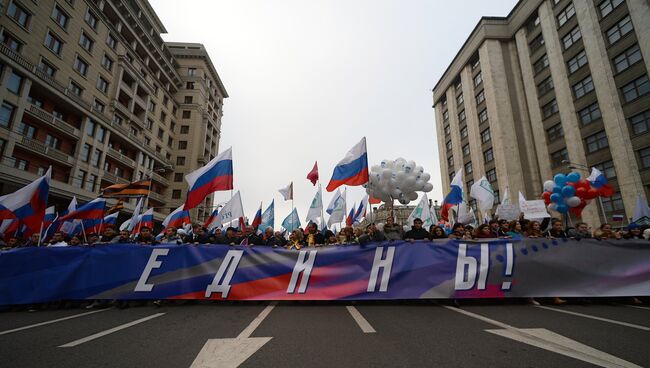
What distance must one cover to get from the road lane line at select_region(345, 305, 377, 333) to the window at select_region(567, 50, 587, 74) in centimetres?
3516

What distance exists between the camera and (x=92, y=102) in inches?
1212

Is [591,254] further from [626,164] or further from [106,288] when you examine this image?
[626,164]

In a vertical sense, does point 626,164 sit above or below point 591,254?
above

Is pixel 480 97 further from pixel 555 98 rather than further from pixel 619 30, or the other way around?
pixel 619 30

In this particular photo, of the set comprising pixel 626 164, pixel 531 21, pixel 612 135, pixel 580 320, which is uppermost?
pixel 531 21

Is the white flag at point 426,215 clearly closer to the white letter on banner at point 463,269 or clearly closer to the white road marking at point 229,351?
the white letter on banner at point 463,269

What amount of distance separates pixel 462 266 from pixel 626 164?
88.1 feet

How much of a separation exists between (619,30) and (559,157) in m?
11.8

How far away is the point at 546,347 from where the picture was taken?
3447 mm

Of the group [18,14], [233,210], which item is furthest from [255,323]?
[18,14]

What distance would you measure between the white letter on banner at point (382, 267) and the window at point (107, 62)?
1547 inches

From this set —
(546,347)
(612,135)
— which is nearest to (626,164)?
(612,135)

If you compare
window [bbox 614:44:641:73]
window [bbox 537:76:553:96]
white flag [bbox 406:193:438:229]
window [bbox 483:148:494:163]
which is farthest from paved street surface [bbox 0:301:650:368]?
window [bbox 483:148:494:163]

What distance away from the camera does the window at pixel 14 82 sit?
2202 cm
